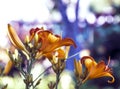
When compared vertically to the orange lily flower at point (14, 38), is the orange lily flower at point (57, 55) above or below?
below

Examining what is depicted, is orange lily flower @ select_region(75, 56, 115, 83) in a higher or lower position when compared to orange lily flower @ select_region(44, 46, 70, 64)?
lower

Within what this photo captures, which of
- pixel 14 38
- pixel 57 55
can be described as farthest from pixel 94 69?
pixel 14 38

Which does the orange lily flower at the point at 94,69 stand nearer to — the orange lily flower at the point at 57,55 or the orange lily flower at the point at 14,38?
the orange lily flower at the point at 57,55

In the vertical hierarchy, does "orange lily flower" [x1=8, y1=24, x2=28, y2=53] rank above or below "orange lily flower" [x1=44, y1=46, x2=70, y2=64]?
above

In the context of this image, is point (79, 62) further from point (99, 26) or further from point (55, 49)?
point (99, 26)

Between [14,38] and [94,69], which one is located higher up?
[14,38]

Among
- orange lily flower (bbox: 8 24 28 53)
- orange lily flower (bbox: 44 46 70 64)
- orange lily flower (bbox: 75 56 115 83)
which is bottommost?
orange lily flower (bbox: 75 56 115 83)

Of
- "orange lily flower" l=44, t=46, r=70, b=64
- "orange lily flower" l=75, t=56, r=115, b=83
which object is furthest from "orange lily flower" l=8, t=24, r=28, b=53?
"orange lily flower" l=75, t=56, r=115, b=83

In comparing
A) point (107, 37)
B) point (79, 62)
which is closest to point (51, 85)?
point (79, 62)

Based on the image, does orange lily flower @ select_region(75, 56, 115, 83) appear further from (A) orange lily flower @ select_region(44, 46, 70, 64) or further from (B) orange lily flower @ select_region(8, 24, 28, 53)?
(B) orange lily flower @ select_region(8, 24, 28, 53)

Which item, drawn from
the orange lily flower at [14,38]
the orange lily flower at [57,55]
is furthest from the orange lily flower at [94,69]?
the orange lily flower at [14,38]

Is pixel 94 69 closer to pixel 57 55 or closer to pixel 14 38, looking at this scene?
pixel 57 55
